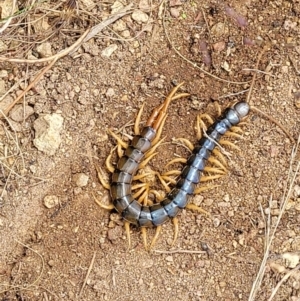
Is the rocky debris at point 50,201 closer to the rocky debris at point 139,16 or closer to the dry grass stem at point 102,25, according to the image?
the dry grass stem at point 102,25

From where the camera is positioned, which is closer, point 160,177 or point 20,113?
point 20,113

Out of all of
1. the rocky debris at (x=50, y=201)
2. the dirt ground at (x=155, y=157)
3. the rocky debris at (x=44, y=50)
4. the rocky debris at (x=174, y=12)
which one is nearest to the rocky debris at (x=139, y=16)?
the dirt ground at (x=155, y=157)

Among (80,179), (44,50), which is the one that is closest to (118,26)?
(44,50)

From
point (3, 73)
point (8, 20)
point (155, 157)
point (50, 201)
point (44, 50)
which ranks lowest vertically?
point (50, 201)

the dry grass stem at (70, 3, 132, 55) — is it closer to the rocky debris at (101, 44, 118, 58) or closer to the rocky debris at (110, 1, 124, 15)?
the rocky debris at (110, 1, 124, 15)

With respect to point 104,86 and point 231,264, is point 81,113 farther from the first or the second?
point 231,264

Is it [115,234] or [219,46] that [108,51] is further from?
[115,234]

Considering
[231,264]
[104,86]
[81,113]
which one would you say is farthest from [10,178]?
[231,264]
